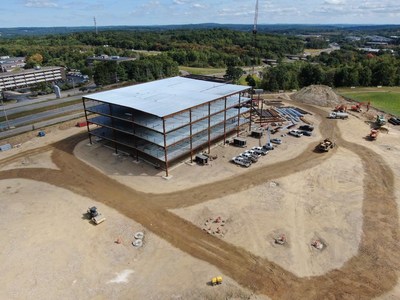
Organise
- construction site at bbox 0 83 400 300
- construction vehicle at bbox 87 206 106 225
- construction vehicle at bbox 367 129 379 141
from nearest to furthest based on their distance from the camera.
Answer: construction site at bbox 0 83 400 300 → construction vehicle at bbox 87 206 106 225 → construction vehicle at bbox 367 129 379 141

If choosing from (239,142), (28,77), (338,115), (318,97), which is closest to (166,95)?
(239,142)

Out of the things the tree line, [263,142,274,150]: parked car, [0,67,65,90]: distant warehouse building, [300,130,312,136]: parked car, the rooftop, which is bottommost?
[0,67,65,90]: distant warehouse building

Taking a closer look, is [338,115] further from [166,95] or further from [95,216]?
[95,216]

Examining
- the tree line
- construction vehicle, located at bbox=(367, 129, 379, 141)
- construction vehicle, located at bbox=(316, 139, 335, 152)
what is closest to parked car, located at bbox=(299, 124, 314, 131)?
construction vehicle, located at bbox=(316, 139, 335, 152)

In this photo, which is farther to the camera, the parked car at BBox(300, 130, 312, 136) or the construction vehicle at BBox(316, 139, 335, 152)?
the parked car at BBox(300, 130, 312, 136)

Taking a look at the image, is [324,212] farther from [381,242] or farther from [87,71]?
[87,71]

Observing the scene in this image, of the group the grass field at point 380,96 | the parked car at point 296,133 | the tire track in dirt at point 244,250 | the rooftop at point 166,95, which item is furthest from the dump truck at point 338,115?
the rooftop at point 166,95

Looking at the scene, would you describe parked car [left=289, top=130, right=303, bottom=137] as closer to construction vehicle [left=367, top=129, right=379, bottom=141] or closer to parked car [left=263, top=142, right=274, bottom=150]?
parked car [left=263, top=142, right=274, bottom=150]
